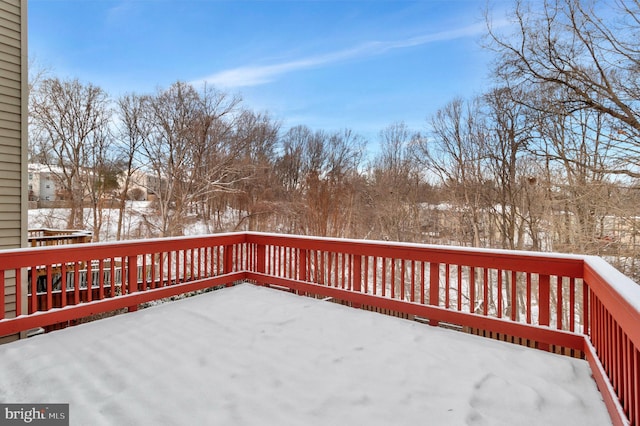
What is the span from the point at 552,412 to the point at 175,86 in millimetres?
16576

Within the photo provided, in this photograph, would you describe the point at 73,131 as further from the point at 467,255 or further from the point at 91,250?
the point at 467,255

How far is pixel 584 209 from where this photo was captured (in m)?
8.60

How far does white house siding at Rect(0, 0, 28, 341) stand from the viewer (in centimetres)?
428

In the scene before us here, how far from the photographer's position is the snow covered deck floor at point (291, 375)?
5.98 ft

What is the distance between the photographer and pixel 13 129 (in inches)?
173

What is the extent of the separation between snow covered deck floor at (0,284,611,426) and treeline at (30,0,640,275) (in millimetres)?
8022

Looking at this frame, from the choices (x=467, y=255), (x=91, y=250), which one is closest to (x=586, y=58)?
(x=467, y=255)

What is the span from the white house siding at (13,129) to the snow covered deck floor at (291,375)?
7.83 feet

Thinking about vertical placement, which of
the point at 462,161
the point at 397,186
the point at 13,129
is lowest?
the point at 13,129

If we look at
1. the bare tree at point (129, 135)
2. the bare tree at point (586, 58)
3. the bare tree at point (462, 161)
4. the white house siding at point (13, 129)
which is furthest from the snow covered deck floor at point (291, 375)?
the bare tree at point (129, 135)

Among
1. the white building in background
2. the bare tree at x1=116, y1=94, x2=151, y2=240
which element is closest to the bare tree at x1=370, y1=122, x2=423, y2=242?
the bare tree at x1=116, y1=94, x2=151, y2=240

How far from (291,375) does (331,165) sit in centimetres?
1493

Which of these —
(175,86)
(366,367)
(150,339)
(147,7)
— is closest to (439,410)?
(366,367)

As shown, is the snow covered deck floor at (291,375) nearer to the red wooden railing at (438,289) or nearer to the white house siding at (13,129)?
the red wooden railing at (438,289)
